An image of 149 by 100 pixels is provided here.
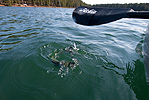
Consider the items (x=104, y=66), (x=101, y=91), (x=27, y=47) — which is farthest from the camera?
(x=27, y=47)

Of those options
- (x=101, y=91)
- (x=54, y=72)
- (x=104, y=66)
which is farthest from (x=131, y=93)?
(x=54, y=72)

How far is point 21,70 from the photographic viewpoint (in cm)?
317

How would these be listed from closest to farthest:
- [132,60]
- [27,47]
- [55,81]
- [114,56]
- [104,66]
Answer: [55,81], [104,66], [132,60], [114,56], [27,47]

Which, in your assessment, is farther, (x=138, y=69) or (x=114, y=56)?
(x=114, y=56)

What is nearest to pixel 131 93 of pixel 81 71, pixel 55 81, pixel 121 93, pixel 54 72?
pixel 121 93

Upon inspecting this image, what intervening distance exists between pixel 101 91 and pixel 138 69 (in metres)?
1.90

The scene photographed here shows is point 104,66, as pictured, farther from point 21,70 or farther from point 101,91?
point 21,70

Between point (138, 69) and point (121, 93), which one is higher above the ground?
point (138, 69)

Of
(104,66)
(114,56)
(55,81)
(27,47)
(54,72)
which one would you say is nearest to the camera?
(55,81)

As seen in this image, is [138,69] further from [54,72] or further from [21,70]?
[21,70]

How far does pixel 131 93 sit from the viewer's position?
7.88 ft

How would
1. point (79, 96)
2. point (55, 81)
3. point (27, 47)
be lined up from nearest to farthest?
point (79, 96) → point (55, 81) → point (27, 47)

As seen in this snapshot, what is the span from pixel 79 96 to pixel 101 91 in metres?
0.67

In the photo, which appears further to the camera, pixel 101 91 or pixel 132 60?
pixel 132 60
